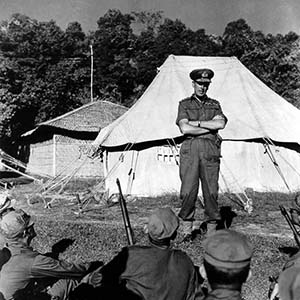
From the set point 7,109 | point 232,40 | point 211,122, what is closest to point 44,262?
point 211,122

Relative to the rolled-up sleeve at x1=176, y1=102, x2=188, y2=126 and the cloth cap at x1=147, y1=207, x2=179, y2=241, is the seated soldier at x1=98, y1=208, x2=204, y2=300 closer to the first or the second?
the cloth cap at x1=147, y1=207, x2=179, y2=241

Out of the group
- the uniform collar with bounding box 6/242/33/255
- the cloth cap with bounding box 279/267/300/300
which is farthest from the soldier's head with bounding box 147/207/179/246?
the cloth cap with bounding box 279/267/300/300

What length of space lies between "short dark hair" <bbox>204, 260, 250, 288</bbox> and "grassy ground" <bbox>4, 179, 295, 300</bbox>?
8.61 feet

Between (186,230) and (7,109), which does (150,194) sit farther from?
(7,109)

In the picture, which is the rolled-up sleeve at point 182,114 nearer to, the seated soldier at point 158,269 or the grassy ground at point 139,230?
the grassy ground at point 139,230

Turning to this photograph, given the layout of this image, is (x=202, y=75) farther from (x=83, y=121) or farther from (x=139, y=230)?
(x=83, y=121)

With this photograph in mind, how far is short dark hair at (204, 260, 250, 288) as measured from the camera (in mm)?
2236

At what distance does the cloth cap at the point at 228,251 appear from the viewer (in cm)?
223

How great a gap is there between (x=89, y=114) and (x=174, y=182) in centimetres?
1687

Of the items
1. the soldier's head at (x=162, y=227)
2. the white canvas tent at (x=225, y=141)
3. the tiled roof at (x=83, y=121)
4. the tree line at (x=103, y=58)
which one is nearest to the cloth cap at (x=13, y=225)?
the soldier's head at (x=162, y=227)

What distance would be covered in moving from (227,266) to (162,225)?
43.4 inches

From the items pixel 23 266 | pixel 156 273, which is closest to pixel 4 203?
pixel 23 266

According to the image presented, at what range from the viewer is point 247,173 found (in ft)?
47.4

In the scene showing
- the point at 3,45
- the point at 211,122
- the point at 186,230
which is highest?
the point at 3,45
